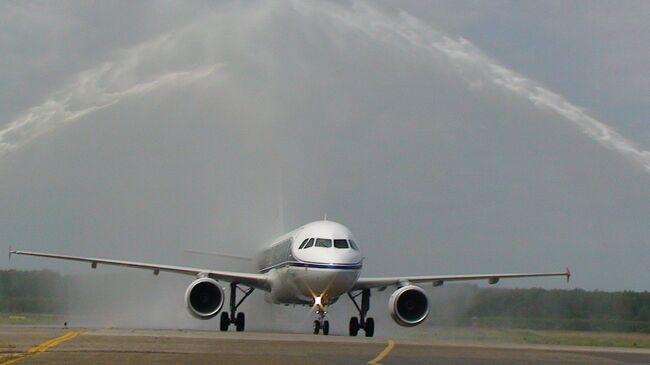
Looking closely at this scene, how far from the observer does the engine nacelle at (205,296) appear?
41.8 meters

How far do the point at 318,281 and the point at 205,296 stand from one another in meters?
4.71

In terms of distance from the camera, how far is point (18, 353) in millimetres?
22641

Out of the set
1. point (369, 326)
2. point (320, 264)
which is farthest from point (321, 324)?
point (369, 326)

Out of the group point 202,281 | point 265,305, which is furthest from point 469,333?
point 202,281

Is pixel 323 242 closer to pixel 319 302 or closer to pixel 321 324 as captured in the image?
pixel 319 302

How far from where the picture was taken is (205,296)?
42125mm

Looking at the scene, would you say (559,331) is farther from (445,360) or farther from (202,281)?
(445,360)

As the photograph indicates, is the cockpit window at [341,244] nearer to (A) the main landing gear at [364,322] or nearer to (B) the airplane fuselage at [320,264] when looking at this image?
(B) the airplane fuselage at [320,264]

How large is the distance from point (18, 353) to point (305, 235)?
20.2 m

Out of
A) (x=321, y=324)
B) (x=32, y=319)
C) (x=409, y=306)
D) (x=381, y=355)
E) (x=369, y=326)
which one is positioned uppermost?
(x=32, y=319)

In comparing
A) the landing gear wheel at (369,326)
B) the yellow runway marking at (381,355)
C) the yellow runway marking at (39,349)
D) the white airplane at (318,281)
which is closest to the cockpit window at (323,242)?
the white airplane at (318,281)

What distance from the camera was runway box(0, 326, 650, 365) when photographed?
70.7ft

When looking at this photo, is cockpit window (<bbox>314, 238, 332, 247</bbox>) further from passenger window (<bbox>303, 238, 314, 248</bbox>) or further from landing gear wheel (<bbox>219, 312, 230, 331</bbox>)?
landing gear wheel (<bbox>219, 312, 230, 331</bbox>)

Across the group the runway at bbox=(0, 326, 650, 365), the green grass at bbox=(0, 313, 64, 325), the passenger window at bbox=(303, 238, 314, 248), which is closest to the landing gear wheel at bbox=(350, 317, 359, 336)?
the passenger window at bbox=(303, 238, 314, 248)
